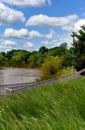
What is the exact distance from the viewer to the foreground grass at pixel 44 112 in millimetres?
3102

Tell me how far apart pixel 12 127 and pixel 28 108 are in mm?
1254

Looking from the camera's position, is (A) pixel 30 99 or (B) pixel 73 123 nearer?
(B) pixel 73 123

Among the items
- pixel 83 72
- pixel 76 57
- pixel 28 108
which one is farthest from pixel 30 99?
pixel 76 57

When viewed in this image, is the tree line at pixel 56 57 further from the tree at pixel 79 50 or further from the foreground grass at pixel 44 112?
the foreground grass at pixel 44 112

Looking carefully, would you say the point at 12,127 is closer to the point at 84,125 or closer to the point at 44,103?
the point at 84,125

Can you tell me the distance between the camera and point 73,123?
3154mm

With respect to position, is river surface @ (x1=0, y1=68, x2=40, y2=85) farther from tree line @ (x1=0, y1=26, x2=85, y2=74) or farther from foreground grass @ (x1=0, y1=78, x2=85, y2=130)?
foreground grass @ (x1=0, y1=78, x2=85, y2=130)

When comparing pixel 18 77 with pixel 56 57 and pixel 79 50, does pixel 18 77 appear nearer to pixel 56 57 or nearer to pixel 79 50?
pixel 56 57

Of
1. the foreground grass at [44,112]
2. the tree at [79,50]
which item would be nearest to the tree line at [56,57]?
the tree at [79,50]

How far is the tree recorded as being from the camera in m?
50.3

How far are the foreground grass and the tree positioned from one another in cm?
4501

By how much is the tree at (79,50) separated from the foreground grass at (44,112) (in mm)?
45014

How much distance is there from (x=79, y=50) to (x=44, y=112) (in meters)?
48.7

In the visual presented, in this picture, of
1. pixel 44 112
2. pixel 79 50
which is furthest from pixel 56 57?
pixel 44 112
